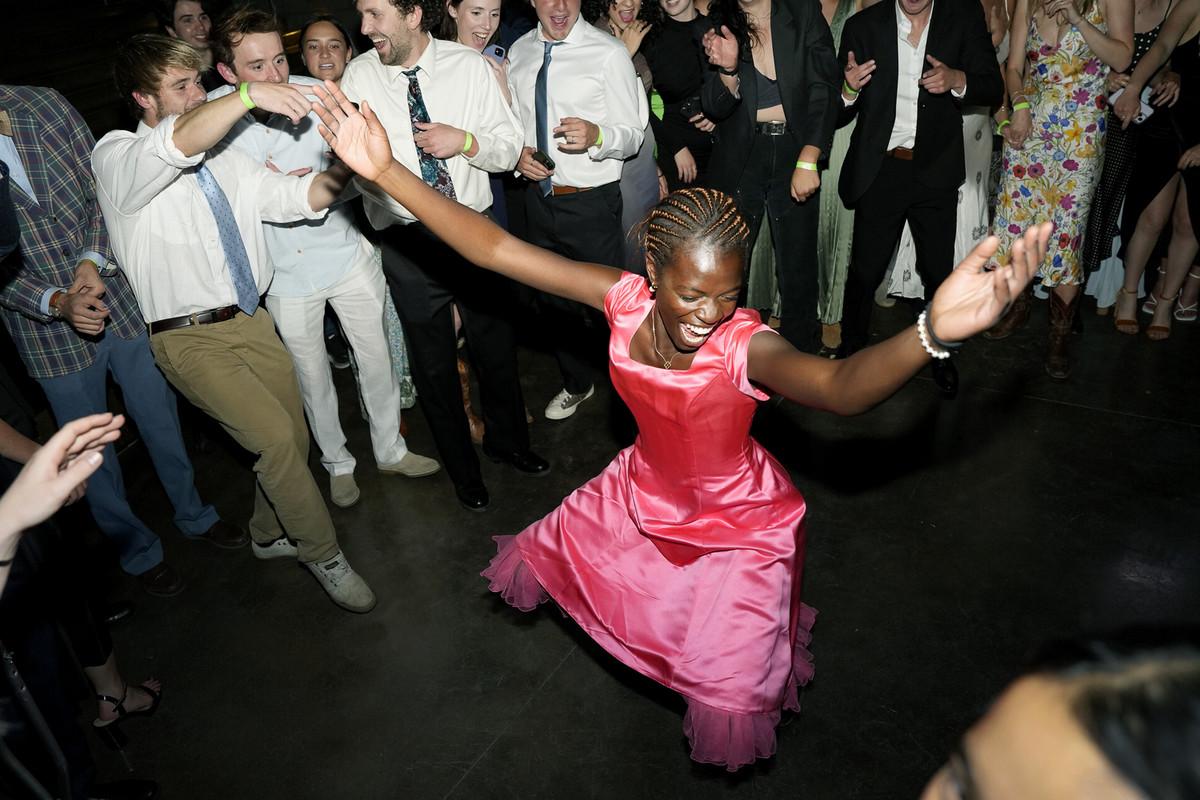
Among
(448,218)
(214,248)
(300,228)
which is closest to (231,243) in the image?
(214,248)

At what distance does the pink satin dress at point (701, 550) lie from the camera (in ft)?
7.11

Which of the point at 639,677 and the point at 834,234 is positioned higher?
the point at 834,234

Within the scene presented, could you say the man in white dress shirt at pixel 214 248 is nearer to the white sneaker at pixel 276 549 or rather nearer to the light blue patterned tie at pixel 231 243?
the light blue patterned tie at pixel 231 243

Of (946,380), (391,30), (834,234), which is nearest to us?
(391,30)

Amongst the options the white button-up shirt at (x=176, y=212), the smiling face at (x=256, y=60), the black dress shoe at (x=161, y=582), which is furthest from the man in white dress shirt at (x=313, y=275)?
the black dress shoe at (x=161, y=582)

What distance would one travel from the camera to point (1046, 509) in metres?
3.54

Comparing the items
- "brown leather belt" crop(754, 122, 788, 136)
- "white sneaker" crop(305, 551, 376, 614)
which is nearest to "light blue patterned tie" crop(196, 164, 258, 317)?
"white sneaker" crop(305, 551, 376, 614)

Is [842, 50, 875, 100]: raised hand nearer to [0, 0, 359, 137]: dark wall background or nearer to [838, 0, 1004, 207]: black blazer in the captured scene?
[838, 0, 1004, 207]: black blazer

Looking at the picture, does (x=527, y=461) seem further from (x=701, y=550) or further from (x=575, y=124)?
(x=701, y=550)

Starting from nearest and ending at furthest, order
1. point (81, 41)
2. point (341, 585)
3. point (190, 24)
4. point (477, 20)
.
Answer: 1. point (341, 585)
2. point (477, 20)
3. point (190, 24)
4. point (81, 41)

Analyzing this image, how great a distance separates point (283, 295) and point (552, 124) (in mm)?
1357

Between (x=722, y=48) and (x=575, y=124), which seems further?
(x=722, y=48)

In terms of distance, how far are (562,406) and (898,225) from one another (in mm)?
1891

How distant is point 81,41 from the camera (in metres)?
7.59
